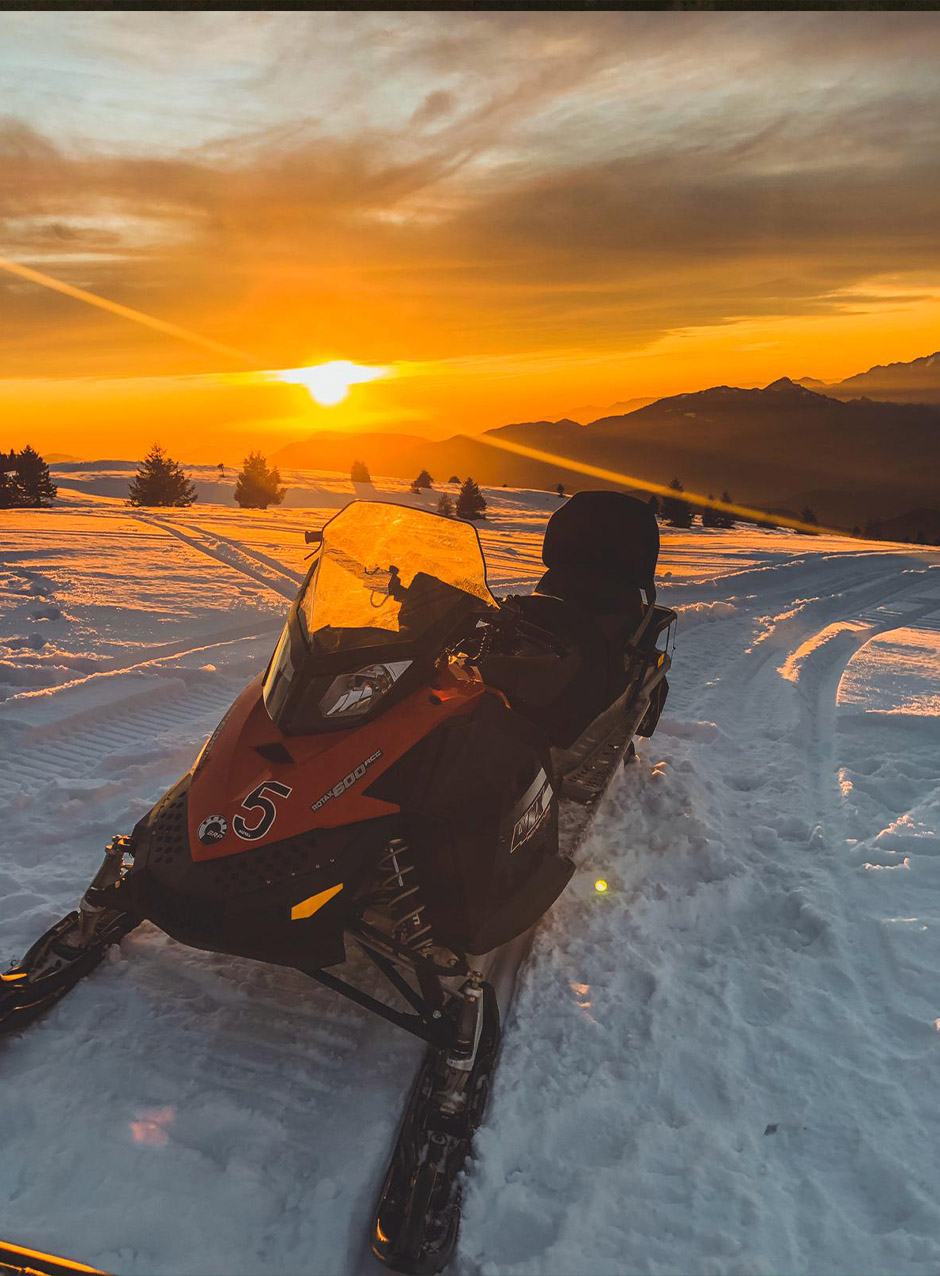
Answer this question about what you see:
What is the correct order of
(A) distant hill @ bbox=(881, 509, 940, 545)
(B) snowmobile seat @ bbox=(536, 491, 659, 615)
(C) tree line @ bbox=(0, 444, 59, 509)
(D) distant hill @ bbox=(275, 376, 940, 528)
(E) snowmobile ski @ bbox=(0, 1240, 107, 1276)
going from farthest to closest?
(D) distant hill @ bbox=(275, 376, 940, 528)
(A) distant hill @ bbox=(881, 509, 940, 545)
(C) tree line @ bbox=(0, 444, 59, 509)
(B) snowmobile seat @ bbox=(536, 491, 659, 615)
(E) snowmobile ski @ bbox=(0, 1240, 107, 1276)

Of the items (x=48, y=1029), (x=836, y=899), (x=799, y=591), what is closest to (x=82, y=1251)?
(x=48, y=1029)

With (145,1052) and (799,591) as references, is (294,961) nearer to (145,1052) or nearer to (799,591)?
(145,1052)

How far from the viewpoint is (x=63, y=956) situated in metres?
2.71

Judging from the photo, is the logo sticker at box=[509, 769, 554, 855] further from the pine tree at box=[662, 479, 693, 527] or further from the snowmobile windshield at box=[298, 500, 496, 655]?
the pine tree at box=[662, 479, 693, 527]

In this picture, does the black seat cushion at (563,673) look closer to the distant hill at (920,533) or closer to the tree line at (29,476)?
the tree line at (29,476)

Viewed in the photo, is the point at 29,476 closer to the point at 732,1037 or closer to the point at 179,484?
the point at 179,484

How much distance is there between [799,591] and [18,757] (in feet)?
35.0

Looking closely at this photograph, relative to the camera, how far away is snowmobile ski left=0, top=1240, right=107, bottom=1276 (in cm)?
183

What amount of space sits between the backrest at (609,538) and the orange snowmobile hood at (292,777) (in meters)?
2.52

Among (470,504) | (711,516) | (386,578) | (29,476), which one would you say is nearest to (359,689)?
(386,578)

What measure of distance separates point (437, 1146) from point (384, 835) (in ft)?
2.82

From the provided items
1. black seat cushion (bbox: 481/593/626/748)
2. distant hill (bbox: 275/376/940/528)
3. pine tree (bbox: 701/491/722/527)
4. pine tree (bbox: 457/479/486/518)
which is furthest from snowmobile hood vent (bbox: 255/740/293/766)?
distant hill (bbox: 275/376/940/528)

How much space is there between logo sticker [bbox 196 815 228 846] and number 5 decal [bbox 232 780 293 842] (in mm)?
36

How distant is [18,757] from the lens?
14.6 ft
